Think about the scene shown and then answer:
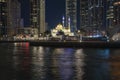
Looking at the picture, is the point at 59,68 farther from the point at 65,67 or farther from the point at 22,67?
the point at 22,67

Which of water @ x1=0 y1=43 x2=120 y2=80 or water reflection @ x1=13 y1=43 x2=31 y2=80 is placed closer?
water @ x1=0 y1=43 x2=120 y2=80

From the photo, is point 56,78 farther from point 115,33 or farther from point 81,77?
point 115,33

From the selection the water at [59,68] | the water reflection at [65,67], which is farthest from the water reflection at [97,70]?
the water reflection at [65,67]

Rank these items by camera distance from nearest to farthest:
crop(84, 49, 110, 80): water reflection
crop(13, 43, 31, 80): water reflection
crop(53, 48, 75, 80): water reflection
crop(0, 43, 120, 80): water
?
1. crop(84, 49, 110, 80): water reflection
2. crop(0, 43, 120, 80): water
3. crop(13, 43, 31, 80): water reflection
4. crop(53, 48, 75, 80): water reflection

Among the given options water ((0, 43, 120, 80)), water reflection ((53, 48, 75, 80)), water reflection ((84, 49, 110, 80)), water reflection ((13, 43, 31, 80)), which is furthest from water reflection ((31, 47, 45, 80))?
water reflection ((84, 49, 110, 80))

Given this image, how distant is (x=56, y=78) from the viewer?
81.3 feet

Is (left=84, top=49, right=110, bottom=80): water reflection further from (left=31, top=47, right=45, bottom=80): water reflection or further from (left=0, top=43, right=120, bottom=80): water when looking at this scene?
(left=31, top=47, right=45, bottom=80): water reflection

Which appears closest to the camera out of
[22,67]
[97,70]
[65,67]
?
[97,70]

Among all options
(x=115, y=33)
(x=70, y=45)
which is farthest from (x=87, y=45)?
(x=115, y=33)

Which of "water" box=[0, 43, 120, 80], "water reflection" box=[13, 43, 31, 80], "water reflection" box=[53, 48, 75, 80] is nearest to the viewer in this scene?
"water" box=[0, 43, 120, 80]

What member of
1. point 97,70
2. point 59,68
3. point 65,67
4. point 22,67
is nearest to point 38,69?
point 59,68

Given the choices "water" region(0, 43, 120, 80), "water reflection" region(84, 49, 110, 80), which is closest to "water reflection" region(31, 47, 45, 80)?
"water" region(0, 43, 120, 80)

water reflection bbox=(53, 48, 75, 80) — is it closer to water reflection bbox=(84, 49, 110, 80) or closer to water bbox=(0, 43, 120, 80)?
water bbox=(0, 43, 120, 80)

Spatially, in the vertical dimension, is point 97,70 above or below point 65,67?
above
